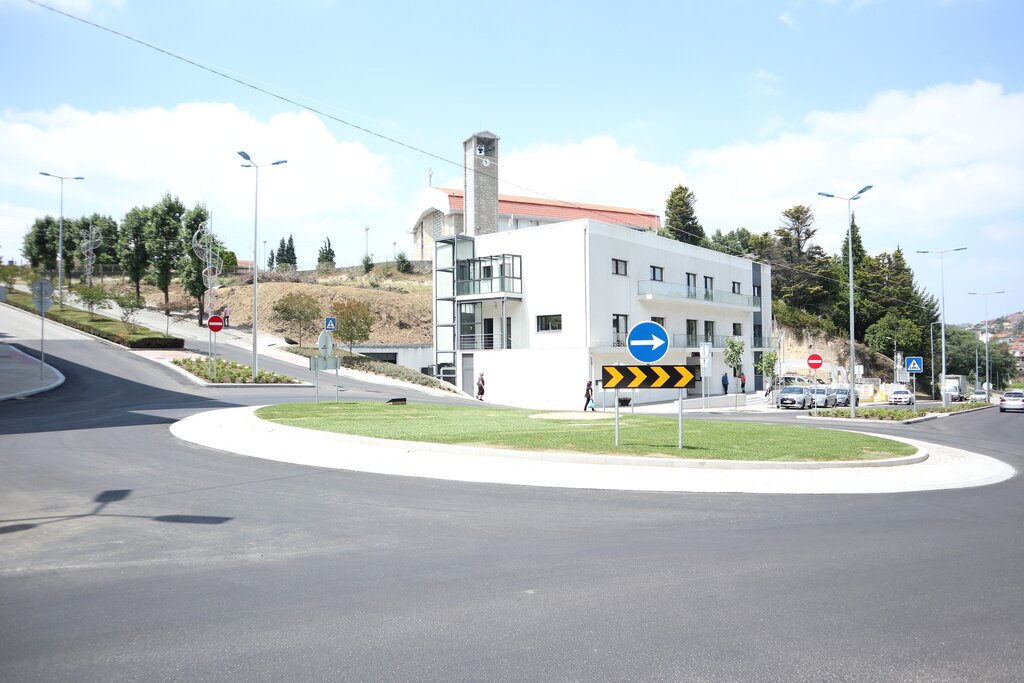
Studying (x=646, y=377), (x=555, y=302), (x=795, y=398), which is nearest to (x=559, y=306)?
(x=555, y=302)

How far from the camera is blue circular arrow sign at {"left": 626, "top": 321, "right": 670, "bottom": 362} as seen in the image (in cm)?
1326

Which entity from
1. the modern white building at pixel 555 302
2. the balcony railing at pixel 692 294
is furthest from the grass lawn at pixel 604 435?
the balcony railing at pixel 692 294

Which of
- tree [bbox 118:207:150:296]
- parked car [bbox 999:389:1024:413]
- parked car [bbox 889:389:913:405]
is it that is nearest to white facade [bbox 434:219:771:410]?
parked car [bbox 889:389:913:405]

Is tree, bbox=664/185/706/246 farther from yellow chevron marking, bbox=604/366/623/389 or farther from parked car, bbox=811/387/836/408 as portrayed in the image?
yellow chevron marking, bbox=604/366/623/389

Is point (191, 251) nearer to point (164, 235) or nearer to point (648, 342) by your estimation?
point (164, 235)

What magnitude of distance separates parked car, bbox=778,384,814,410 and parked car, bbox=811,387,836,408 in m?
0.57

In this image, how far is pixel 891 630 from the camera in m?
4.81

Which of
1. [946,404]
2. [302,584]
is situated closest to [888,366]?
[946,404]

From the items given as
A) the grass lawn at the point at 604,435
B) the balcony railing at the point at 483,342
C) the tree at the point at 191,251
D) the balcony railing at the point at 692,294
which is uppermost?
the tree at the point at 191,251

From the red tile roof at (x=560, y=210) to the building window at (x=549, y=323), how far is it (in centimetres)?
2907

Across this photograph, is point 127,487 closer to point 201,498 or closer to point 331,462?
point 201,498

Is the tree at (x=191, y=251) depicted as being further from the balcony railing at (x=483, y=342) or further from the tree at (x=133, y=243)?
the balcony railing at (x=483, y=342)

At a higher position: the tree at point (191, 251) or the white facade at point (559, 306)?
the tree at point (191, 251)

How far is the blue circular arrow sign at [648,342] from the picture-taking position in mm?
13258
